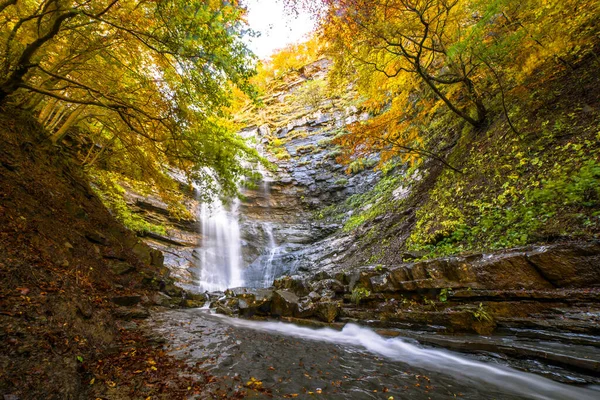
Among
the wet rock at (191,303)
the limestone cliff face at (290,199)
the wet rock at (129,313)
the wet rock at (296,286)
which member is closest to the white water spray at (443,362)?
the wet rock at (296,286)

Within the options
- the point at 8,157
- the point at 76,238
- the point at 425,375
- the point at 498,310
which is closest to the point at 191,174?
the point at 76,238

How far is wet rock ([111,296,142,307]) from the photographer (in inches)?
205

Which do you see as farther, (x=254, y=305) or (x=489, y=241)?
(x=254, y=305)

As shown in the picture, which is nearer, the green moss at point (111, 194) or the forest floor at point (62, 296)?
the forest floor at point (62, 296)

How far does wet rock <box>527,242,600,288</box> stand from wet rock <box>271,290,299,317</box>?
5.01m

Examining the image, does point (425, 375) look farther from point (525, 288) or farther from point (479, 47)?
point (479, 47)

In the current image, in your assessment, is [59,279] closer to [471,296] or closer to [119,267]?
[119,267]

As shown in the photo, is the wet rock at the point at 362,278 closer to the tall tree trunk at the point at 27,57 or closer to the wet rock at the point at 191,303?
the wet rock at the point at 191,303

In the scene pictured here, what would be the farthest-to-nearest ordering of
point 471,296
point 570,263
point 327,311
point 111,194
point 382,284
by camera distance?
point 111,194
point 327,311
point 382,284
point 471,296
point 570,263

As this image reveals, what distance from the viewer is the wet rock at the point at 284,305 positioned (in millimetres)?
6699

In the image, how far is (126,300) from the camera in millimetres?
5438

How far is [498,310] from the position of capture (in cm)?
420

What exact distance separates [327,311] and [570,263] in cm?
435

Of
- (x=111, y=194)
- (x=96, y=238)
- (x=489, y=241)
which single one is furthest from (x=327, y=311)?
(x=111, y=194)
